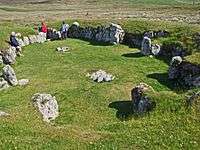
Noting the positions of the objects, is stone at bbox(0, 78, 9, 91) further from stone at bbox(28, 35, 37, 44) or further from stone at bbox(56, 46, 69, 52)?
stone at bbox(28, 35, 37, 44)

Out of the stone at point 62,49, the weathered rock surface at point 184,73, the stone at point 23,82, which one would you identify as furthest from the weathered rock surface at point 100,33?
the stone at point 23,82

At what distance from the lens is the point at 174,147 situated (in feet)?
99.0

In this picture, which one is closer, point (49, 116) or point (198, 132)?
point (198, 132)

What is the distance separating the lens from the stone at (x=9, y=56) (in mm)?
69625

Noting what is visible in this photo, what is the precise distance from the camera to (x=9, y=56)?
70.6 metres

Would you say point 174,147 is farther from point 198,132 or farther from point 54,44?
point 54,44

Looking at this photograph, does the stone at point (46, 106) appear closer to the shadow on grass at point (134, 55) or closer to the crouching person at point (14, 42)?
the shadow on grass at point (134, 55)

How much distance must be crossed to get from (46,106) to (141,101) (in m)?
8.79

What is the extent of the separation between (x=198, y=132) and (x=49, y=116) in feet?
53.0

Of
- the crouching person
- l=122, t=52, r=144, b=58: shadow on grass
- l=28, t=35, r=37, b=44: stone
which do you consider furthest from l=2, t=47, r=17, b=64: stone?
l=122, t=52, r=144, b=58: shadow on grass

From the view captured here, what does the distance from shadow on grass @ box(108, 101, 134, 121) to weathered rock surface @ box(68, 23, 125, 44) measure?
31860 mm

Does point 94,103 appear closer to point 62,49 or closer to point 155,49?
point 155,49

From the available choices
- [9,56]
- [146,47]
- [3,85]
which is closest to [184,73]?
[146,47]

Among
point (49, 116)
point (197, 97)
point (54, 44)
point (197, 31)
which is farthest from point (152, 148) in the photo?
point (54, 44)
